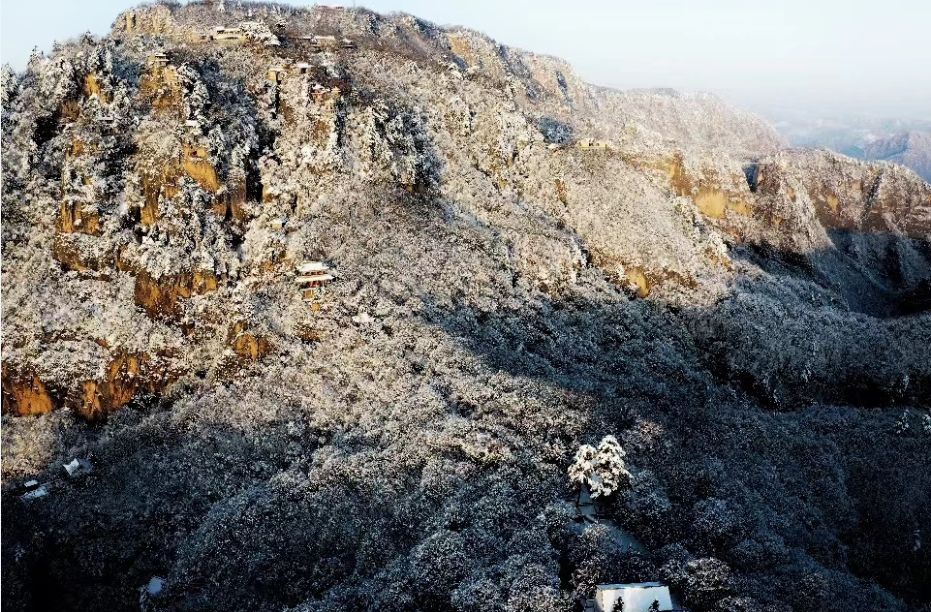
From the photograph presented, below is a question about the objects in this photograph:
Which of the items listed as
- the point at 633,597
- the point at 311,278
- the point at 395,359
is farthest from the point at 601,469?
the point at 311,278

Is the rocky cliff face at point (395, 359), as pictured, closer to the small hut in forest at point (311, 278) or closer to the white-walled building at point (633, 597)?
the small hut in forest at point (311, 278)

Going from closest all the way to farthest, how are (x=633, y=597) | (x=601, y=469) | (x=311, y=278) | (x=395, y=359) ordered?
(x=633, y=597), (x=601, y=469), (x=395, y=359), (x=311, y=278)

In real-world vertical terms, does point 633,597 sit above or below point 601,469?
below

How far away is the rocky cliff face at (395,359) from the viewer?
31953mm

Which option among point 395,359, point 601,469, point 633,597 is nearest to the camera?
point 633,597

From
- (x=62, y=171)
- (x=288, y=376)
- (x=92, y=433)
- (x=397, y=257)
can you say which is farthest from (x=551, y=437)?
(x=62, y=171)

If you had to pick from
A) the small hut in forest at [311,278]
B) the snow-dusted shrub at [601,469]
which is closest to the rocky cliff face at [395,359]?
the small hut in forest at [311,278]

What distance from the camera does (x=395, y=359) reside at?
44.9 meters

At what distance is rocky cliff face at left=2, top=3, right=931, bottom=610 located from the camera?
31953 millimetres

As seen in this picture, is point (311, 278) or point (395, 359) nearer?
→ point (395, 359)

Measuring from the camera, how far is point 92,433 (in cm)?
4416

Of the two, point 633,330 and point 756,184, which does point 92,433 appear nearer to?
point 633,330

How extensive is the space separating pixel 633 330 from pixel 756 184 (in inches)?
2043

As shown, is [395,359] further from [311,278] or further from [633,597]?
[633,597]
